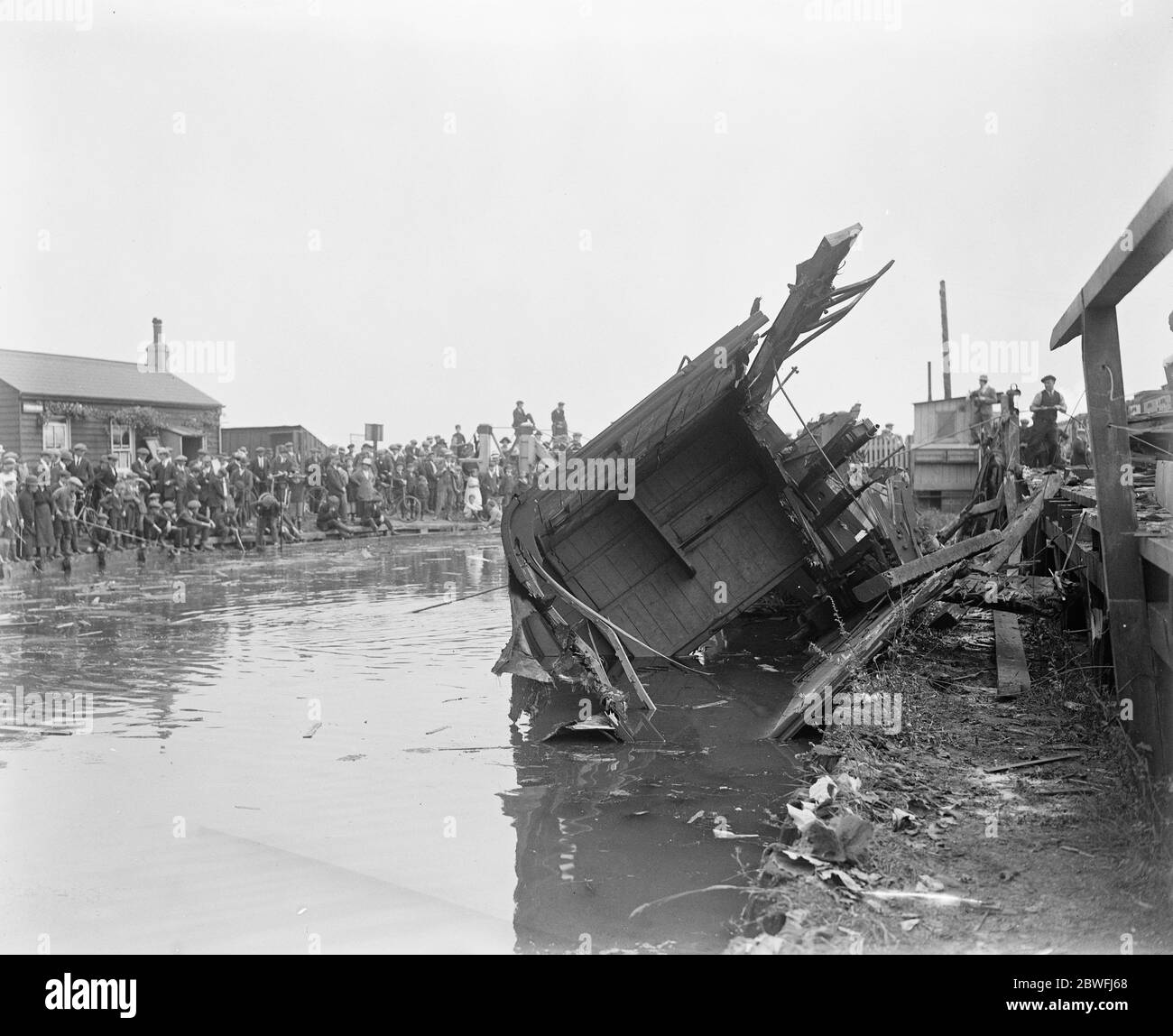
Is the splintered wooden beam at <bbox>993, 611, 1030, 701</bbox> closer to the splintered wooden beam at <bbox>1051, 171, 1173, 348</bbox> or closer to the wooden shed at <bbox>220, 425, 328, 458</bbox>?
the splintered wooden beam at <bbox>1051, 171, 1173, 348</bbox>

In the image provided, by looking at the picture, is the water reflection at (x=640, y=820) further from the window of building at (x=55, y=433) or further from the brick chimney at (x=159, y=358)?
the brick chimney at (x=159, y=358)

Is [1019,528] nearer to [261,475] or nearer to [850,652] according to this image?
[850,652]

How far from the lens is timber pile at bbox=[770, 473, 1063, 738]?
25.9 feet

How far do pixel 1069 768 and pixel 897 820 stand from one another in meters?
1.31

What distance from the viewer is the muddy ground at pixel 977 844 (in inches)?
151

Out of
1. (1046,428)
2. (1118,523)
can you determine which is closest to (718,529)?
(1118,523)

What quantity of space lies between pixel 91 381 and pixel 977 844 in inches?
1470

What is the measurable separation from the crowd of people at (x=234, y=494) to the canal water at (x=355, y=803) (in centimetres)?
667

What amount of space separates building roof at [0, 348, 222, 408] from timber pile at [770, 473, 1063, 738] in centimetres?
3048

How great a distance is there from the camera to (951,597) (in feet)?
33.2

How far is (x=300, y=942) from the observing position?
4598 millimetres

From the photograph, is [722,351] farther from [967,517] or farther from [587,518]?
[967,517]

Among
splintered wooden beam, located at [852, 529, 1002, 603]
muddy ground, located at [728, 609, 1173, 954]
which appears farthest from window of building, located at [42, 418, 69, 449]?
muddy ground, located at [728, 609, 1173, 954]
